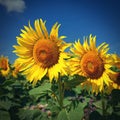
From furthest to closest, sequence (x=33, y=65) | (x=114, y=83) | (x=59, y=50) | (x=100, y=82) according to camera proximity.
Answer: (x=114, y=83) < (x=100, y=82) < (x=33, y=65) < (x=59, y=50)

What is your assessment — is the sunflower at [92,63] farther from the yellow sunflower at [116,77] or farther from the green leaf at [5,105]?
the green leaf at [5,105]

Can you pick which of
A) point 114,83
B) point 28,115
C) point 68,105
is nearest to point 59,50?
point 68,105

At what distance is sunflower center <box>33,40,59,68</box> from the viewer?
2.25 metres

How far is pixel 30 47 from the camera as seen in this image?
2.41 meters

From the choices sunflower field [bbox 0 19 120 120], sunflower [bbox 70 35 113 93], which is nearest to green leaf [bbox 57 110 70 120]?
sunflower field [bbox 0 19 120 120]

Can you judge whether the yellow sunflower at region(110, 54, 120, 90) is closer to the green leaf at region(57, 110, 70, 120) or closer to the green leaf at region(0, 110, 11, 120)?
the green leaf at region(57, 110, 70, 120)

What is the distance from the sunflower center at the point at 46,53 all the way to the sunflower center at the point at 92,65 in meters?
0.33

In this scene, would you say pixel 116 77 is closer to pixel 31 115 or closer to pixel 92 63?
pixel 92 63

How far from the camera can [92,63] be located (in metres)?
2.56

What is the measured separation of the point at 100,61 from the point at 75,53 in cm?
19

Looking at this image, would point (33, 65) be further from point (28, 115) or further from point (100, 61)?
point (100, 61)

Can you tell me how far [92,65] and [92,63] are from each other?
0.02 metres

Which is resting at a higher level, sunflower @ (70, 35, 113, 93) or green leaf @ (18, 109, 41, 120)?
sunflower @ (70, 35, 113, 93)

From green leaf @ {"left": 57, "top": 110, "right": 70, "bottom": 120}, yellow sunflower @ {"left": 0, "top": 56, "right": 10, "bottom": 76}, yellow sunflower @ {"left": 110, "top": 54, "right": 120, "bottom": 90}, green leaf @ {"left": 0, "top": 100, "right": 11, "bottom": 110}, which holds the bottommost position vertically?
green leaf @ {"left": 57, "top": 110, "right": 70, "bottom": 120}
